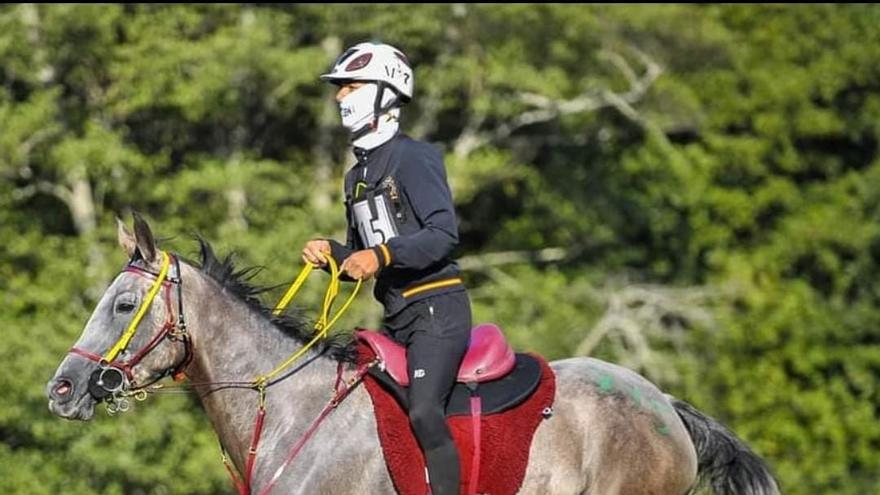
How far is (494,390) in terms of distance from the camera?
838cm

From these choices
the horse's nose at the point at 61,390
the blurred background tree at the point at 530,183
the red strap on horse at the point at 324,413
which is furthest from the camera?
the blurred background tree at the point at 530,183

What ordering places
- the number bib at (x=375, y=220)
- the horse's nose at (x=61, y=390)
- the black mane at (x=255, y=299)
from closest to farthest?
the horse's nose at (x=61, y=390)
the number bib at (x=375, y=220)
the black mane at (x=255, y=299)

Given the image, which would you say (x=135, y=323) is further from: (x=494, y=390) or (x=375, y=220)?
(x=494, y=390)

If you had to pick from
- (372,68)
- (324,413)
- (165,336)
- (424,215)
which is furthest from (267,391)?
(372,68)

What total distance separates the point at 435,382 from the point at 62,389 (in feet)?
5.70

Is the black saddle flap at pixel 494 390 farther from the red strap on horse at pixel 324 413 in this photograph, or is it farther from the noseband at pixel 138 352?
the noseband at pixel 138 352

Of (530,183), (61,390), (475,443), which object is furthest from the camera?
(530,183)

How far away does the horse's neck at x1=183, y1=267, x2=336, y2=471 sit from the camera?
8125mm

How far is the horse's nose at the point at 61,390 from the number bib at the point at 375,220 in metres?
1.59

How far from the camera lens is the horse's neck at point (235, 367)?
26.7 ft

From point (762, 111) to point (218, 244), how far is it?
47.0 ft

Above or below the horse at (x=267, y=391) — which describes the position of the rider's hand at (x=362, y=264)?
above

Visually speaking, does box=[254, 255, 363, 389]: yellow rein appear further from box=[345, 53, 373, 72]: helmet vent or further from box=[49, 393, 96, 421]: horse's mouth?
box=[345, 53, 373, 72]: helmet vent

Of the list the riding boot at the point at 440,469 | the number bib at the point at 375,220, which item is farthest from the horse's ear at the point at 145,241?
the riding boot at the point at 440,469
